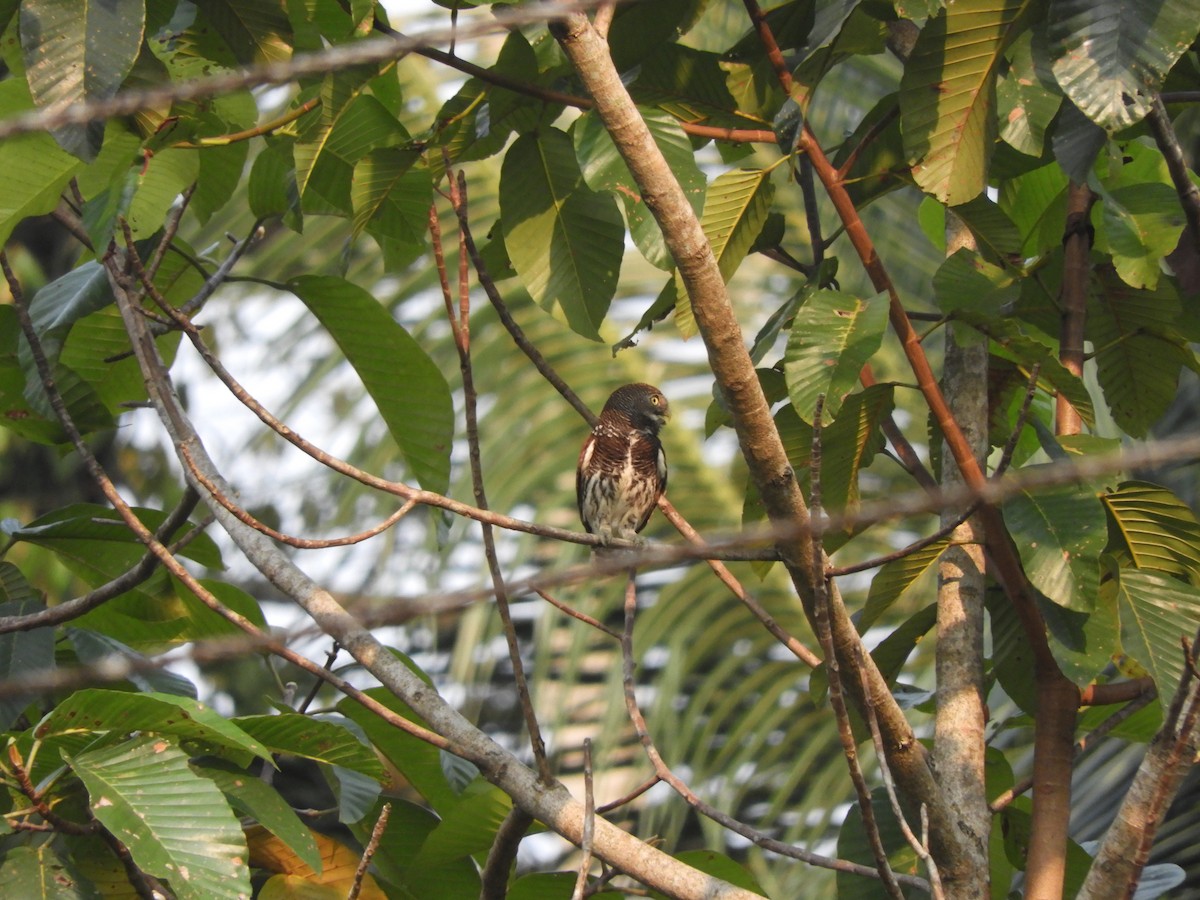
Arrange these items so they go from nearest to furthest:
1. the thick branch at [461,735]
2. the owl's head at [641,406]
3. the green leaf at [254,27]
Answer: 1. the thick branch at [461,735]
2. the green leaf at [254,27]
3. the owl's head at [641,406]

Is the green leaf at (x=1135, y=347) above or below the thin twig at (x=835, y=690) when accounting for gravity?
above

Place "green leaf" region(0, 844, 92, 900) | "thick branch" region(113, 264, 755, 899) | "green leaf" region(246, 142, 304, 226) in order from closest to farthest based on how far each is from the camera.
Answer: "thick branch" region(113, 264, 755, 899), "green leaf" region(0, 844, 92, 900), "green leaf" region(246, 142, 304, 226)

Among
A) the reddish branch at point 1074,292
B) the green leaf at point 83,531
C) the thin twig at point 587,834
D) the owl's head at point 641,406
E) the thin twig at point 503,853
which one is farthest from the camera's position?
the owl's head at point 641,406

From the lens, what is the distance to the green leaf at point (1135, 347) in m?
2.54

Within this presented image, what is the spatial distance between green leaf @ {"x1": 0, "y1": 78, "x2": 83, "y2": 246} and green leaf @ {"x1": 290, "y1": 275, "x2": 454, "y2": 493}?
1.68 ft

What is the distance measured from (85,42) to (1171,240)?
1.81 meters

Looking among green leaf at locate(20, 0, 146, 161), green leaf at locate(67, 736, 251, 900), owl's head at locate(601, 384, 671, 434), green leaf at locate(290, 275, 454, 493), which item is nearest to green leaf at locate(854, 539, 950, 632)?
green leaf at locate(290, 275, 454, 493)

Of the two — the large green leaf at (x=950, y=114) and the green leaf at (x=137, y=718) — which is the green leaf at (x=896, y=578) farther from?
the green leaf at (x=137, y=718)

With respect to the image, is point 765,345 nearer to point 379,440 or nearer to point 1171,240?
point 1171,240

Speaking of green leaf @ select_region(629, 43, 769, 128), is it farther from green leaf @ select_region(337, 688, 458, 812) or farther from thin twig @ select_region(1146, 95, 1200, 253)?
green leaf @ select_region(337, 688, 458, 812)

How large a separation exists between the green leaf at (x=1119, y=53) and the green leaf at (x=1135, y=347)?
0.52 metres

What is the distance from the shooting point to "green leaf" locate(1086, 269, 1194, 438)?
8.33ft

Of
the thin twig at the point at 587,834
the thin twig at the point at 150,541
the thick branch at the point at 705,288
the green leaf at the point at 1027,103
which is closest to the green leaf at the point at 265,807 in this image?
the thin twig at the point at 150,541

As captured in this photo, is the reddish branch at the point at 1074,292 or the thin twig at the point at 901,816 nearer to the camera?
the thin twig at the point at 901,816
